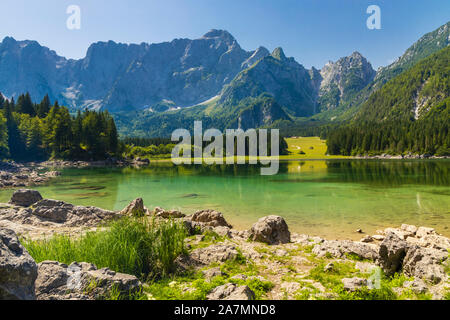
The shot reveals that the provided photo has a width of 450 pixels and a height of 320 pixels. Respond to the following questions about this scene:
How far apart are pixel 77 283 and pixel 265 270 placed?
7332 mm

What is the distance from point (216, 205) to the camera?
113ft

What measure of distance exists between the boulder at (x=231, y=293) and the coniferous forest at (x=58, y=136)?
423 ft

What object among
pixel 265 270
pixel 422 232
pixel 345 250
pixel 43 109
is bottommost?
pixel 422 232

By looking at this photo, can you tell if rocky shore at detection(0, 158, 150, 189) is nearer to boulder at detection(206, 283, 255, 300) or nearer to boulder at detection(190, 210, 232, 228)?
boulder at detection(190, 210, 232, 228)

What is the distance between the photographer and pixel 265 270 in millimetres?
11523

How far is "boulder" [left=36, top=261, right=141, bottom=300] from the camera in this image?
7.02 meters

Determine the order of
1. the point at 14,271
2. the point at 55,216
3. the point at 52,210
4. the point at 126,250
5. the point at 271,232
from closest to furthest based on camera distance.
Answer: the point at 14,271 < the point at 126,250 < the point at 271,232 < the point at 55,216 < the point at 52,210

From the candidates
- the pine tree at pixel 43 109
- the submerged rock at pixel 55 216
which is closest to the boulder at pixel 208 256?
the submerged rock at pixel 55 216

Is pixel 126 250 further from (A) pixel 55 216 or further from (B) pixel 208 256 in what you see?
(A) pixel 55 216

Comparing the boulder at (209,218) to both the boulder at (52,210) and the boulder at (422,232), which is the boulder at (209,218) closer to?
the boulder at (52,210)

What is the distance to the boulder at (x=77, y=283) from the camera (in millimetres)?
7016

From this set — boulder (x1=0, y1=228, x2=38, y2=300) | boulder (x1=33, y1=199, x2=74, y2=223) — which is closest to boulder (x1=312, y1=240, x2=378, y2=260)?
boulder (x1=0, y1=228, x2=38, y2=300)

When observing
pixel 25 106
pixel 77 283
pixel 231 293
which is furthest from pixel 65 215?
pixel 25 106
